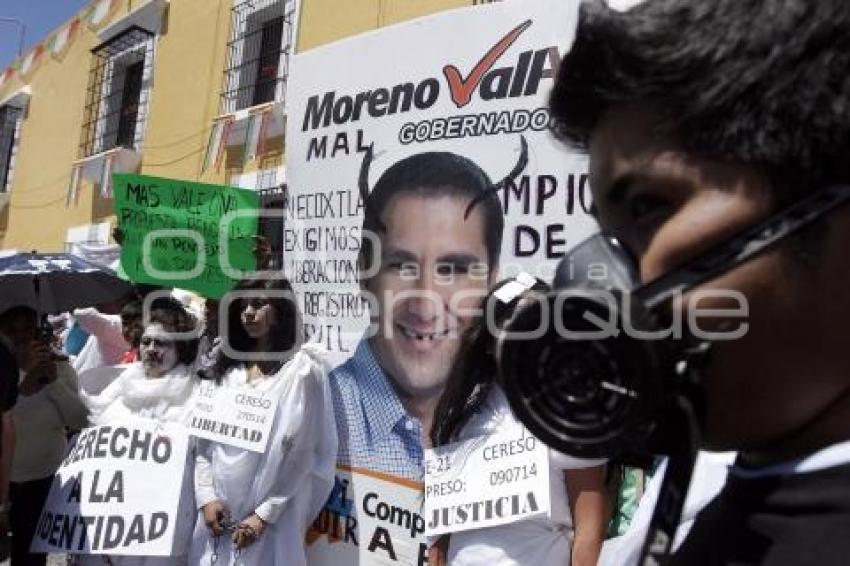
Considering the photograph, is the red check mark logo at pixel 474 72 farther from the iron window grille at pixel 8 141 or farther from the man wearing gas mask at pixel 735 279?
the iron window grille at pixel 8 141

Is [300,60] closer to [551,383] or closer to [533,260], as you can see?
[533,260]

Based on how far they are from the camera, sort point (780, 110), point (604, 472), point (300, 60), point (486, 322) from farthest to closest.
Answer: point (300, 60)
point (486, 322)
point (604, 472)
point (780, 110)

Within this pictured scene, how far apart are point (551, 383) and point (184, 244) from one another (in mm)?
3878

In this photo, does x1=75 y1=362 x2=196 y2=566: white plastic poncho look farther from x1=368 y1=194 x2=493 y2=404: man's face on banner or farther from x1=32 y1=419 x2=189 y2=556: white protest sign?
x1=368 y1=194 x2=493 y2=404: man's face on banner

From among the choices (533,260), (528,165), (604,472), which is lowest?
(604,472)

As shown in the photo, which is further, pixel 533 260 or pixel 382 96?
pixel 382 96

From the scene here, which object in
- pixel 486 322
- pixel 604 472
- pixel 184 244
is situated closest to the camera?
pixel 604 472

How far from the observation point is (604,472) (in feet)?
6.85

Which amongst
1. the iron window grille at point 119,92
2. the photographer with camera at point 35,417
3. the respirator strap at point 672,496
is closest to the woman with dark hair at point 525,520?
the respirator strap at point 672,496

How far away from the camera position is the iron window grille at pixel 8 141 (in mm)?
13796

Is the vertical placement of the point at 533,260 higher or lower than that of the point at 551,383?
higher

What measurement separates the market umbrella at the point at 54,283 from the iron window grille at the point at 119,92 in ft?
18.3

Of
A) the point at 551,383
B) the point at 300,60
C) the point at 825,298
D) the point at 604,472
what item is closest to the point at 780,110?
the point at 825,298

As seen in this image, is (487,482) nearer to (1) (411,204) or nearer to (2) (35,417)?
(1) (411,204)
